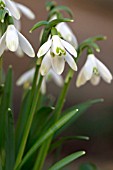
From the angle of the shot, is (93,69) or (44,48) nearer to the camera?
(44,48)

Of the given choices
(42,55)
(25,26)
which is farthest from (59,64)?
(25,26)

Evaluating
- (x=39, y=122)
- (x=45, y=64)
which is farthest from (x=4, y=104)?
(x=45, y=64)

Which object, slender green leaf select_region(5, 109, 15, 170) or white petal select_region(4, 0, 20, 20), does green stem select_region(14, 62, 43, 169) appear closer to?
slender green leaf select_region(5, 109, 15, 170)

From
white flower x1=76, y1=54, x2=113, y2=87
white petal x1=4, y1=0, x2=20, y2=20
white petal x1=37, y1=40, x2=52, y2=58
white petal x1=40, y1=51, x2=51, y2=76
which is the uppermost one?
white petal x1=4, y1=0, x2=20, y2=20

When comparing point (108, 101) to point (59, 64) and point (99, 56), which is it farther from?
point (59, 64)

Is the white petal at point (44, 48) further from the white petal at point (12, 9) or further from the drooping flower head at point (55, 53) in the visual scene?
the white petal at point (12, 9)

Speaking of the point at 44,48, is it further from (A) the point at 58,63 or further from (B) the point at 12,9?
(B) the point at 12,9

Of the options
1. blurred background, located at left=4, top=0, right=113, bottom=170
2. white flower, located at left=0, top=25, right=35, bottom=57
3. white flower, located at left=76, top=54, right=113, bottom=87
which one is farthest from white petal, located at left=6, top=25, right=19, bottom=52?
blurred background, located at left=4, top=0, right=113, bottom=170
